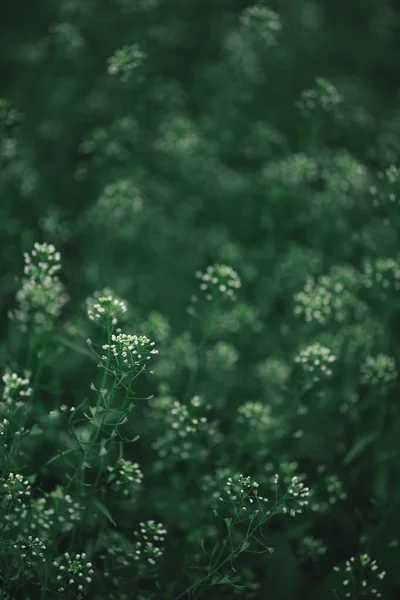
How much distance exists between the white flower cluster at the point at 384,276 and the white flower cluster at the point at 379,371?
601 mm

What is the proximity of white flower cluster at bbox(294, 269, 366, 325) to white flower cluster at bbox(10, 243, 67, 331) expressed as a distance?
1.99 m

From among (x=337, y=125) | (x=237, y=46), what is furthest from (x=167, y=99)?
(x=337, y=125)

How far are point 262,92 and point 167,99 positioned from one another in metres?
2.00

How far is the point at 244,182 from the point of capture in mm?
7492

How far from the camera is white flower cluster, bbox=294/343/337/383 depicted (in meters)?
4.80

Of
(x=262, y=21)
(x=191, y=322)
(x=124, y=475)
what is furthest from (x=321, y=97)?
(x=124, y=475)

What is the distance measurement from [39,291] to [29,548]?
1.88 m

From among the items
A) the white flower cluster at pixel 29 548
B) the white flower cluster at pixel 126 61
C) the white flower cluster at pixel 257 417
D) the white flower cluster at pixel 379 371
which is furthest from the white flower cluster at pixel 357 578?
the white flower cluster at pixel 126 61

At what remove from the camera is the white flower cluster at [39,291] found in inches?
180

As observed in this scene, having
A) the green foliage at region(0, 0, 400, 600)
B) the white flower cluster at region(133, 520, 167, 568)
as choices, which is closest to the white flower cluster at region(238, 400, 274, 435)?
the green foliage at region(0, 0, 400, 600)

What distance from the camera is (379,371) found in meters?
5.28

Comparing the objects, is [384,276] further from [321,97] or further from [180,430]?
[180,430]

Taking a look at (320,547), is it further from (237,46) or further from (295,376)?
(237,46)

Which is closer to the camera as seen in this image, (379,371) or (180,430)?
(180,430)
